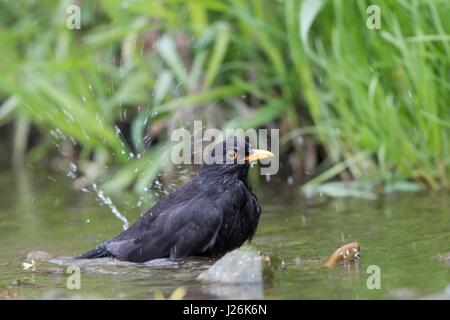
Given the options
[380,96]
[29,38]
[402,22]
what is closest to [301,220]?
[380,96]

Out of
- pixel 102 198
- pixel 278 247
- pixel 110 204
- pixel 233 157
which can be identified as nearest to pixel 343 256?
pixel 278 247

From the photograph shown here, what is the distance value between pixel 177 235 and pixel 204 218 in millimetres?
208

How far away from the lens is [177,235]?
5551mm

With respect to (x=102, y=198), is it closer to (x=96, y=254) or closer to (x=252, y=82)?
(x=252, y=82)

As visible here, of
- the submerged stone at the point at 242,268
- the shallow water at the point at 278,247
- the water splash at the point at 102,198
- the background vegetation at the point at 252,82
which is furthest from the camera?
the water splash at the point at 102,198

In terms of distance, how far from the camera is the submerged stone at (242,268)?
459cm

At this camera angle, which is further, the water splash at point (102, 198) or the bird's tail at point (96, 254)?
the water splash at point (102, 198)

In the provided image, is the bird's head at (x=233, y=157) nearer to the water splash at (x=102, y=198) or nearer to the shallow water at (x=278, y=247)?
the shallow water at (x=278, y=247)

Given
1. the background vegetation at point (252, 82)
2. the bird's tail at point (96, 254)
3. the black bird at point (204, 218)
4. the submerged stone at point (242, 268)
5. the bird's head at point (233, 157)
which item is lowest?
the submerged stone at point (242, 268)

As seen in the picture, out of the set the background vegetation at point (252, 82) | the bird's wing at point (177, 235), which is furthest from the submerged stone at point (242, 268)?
the background vegetation at point (252, 82)

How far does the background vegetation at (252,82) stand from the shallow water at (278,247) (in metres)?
0.37

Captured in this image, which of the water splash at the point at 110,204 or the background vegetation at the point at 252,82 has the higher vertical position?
the background vegetation at the point at 252,82

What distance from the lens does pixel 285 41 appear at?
25.3ft

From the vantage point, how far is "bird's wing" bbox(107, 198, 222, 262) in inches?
215
